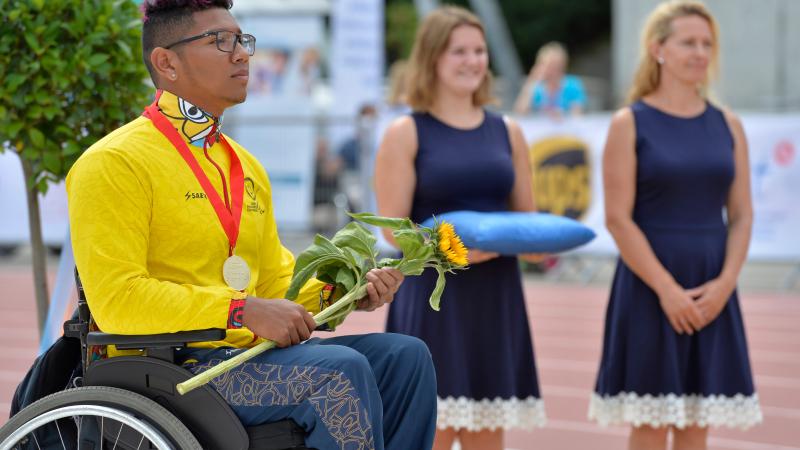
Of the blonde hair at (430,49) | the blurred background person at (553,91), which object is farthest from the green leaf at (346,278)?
the blurred background person at (553,91)

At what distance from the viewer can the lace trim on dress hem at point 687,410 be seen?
13.6ft

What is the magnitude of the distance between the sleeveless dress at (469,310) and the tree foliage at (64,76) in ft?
3.63

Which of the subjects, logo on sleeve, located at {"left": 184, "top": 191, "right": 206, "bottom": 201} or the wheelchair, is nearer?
the wheelchair

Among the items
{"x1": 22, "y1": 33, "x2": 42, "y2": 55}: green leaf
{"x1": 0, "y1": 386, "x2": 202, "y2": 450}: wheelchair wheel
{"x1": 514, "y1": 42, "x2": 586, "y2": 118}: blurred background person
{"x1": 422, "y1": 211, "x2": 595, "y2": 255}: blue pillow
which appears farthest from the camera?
{"x1": 514, "y1": 42, "x2": 586, "y2": 118}: blurred background person

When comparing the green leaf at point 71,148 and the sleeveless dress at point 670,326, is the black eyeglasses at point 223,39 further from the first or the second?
the sleeveless dress at point 670,326

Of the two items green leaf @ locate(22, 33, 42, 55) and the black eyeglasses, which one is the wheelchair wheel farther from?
green leaf @ locate(22, 33, 42, 55)

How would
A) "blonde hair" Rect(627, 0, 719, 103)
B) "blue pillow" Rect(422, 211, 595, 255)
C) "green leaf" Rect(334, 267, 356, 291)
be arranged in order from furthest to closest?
"blonde hair" Rect(627, 0, 719, 103) → "blue pillow" Rect(422, 211, 595, 255) → "green leaf" Rect(334, 267, 356, 291)

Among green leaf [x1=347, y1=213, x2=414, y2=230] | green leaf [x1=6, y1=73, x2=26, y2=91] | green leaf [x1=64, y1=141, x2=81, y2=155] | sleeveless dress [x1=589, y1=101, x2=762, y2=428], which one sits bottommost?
sleeveless dress [x1=589, y1=101, x2=762, y2=428]

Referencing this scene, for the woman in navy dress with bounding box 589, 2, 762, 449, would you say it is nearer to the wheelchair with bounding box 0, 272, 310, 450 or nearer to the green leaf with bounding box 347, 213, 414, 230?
the green leaf with bounding box 347, 213, 414, 230

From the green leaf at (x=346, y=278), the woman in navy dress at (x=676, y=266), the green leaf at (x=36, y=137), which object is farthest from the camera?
the woman in navy dress at (x=676, y=266)

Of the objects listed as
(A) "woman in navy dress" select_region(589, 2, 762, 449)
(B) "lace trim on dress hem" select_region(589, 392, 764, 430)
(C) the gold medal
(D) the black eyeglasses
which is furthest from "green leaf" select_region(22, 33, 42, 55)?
(B) "lace trim on dress hem" select_region(589, 392, 764, 430)

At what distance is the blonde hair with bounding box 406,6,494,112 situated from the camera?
166 inches

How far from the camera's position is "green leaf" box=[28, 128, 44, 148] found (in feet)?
11.7

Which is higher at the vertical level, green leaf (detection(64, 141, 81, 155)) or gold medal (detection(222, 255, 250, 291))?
green leaf (detection(64, 141, 81, 155))
